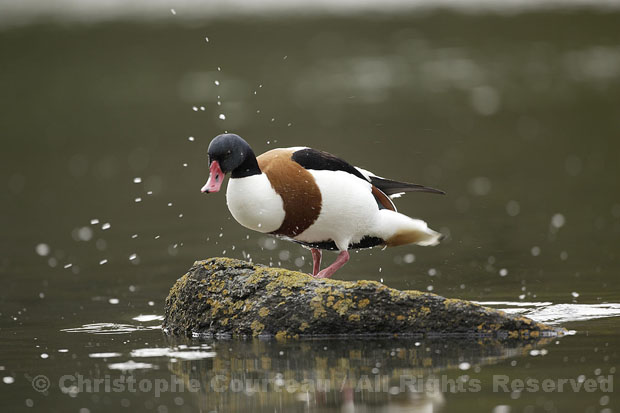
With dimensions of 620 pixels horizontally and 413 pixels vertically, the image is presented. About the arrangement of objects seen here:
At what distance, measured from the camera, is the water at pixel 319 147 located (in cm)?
834

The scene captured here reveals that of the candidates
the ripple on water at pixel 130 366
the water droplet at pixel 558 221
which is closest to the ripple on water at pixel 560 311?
the ripple on water at pixel 130 366

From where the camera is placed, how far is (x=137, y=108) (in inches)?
1201

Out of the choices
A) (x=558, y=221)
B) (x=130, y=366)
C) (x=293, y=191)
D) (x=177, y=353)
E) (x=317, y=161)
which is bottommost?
(x=130, y=366)

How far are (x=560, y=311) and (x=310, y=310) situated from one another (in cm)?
224

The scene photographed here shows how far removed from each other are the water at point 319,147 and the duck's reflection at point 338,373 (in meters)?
0.03

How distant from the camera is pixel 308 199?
999cm

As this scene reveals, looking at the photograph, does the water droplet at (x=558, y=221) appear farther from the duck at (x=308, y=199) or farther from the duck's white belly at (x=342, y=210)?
the duck's white belly at (x=342, y=210)

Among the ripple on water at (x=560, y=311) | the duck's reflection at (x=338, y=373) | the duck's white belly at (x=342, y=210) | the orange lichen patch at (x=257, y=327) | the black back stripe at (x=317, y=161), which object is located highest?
the black back stripe at (x=317, y=161)

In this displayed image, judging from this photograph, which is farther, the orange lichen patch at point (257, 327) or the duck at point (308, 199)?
the duck at point (308, 199)

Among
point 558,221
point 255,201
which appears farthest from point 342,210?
point 558,221

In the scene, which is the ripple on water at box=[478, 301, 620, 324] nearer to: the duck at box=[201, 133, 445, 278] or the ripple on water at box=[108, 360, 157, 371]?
the duck at box=[201, 133, 445, 278]

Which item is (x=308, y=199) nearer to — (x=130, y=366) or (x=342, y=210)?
(x=342, y=210)

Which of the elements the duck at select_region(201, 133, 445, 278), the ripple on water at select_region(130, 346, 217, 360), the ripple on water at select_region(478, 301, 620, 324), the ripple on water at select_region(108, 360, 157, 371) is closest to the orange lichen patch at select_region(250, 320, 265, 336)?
the ripple on water at select_region(130, 346, 217, 360)

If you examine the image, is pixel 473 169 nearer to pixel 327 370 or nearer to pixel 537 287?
pixel 537 287
